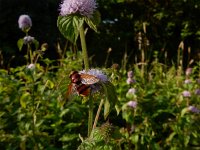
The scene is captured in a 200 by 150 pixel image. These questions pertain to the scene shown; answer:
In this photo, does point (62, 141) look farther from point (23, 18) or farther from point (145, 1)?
point (145, 1)

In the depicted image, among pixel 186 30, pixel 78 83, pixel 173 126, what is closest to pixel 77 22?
pixel 78 83

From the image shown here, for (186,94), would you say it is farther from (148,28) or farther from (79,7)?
(148,28)

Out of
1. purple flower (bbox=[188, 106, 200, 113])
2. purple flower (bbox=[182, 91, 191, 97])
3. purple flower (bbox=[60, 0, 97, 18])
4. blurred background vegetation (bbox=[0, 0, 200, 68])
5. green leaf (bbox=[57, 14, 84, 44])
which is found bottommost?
purple flower (bbox=[188, 106, 200, 113])

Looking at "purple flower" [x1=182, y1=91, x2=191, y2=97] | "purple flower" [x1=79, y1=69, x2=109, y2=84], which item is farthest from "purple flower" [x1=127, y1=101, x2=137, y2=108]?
"purple flower" [x1=79, y1=69, x2=109, y2=84]

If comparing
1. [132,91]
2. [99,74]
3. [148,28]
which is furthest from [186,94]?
[148,28]

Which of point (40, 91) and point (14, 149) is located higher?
point (40, 91)

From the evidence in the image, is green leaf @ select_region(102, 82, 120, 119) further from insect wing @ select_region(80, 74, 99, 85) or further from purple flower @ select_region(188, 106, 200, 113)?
purple flower @ select_region(188, 106, 200, 113)
